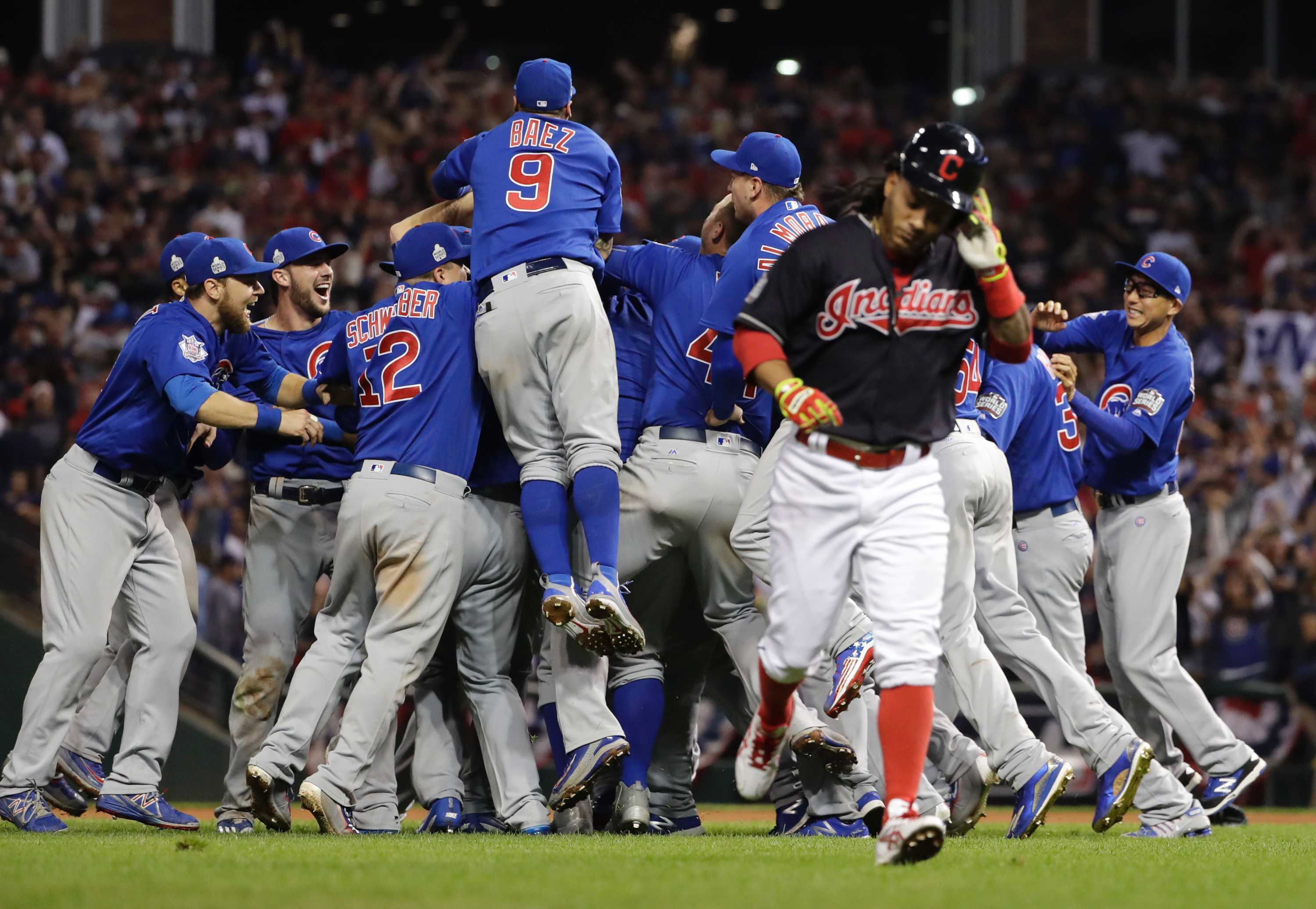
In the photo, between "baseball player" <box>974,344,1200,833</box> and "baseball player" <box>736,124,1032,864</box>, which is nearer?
"baseball player" <box>736,124,1032,864</box>

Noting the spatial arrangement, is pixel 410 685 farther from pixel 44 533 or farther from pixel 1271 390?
pixel 1271 390

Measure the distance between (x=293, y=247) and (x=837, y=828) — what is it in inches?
143

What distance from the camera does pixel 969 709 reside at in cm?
640

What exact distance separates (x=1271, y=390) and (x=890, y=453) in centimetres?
1134

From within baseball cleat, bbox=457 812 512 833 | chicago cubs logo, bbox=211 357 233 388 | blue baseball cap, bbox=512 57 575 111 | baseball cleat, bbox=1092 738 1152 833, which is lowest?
baseball cleat, bbox=457 812 512 833

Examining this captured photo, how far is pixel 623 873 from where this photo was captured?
441 cm

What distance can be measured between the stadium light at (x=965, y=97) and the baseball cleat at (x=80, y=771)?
16.7 meters

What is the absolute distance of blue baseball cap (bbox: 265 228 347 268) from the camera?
7.27 metres

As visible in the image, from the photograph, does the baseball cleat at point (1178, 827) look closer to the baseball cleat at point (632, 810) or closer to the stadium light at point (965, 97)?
the baseball cleat at point (632, 810)

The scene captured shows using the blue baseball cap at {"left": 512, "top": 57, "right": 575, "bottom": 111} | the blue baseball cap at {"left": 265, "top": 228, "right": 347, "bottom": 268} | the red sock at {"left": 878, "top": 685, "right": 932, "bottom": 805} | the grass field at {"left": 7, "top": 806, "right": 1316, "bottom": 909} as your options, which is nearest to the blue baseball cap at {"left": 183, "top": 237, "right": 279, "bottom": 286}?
the blue baseball cap at {"left": 265, "top": 228, "right": 347, "bottom": 268}

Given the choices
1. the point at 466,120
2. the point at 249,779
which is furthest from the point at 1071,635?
the point at 466,120

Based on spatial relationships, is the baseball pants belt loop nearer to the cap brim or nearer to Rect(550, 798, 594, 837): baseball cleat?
Rect(550, 798, 594, 837): baseball cleat

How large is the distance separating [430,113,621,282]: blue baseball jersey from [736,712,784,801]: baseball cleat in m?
2.17

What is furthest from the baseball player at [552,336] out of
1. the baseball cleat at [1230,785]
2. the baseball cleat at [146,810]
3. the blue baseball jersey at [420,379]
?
the baseball cleat at [1230,785]
